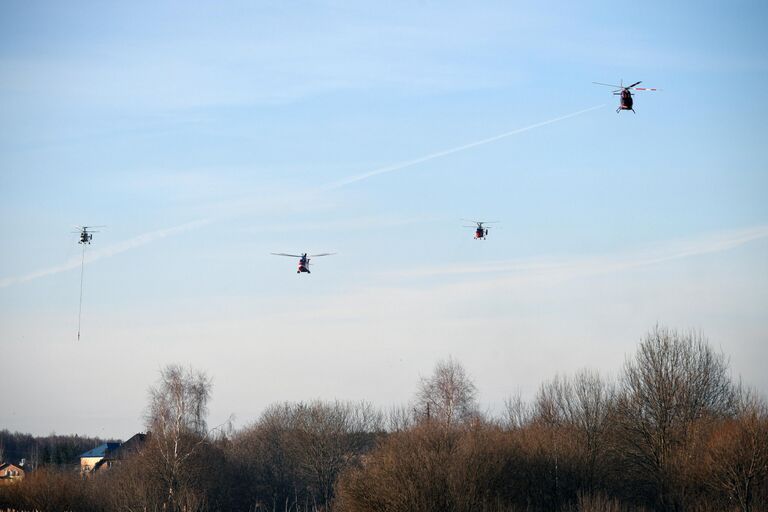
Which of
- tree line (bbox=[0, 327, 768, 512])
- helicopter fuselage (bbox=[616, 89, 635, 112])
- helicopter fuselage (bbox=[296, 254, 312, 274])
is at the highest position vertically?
helicopter fuselage (bbox=[616, 89, 635, 112])

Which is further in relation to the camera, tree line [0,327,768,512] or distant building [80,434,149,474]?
distant building [80,434,149,474]

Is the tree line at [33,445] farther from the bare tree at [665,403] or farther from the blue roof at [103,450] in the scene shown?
the bare tree at [665,403]

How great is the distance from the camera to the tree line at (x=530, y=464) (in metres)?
48.2

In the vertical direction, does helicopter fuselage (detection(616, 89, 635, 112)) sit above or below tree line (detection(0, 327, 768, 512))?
above

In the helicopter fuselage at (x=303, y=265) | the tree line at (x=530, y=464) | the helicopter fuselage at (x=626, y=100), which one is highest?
the helicopter fuselage at (x=626, y=100)

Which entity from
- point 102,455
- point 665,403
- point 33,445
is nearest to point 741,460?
point 665,403

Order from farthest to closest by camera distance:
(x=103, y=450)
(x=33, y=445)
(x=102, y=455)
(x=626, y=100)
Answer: (x=33, y=445)
(x=103, y=450)
(x=102, y=455)
(x=626, y=100)

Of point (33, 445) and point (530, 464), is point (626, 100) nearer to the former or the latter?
point (530, 464)

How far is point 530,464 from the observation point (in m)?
56.7

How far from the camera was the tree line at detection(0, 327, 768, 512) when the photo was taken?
158ft

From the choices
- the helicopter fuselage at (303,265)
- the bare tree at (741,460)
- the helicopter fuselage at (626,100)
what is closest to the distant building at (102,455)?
the helicopter fuselage at (303,265)

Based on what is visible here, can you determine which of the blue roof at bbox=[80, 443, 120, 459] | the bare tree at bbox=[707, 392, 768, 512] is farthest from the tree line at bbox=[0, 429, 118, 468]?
the bare tree at bbox=[707, 392, 768, 512]

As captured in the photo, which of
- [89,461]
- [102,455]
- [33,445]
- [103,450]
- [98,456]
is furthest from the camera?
[33,445]

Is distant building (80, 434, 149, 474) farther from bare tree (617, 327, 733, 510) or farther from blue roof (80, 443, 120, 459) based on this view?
bare tree (617, 327, 733, 510)
